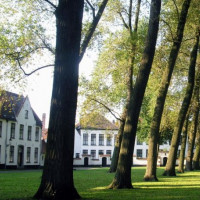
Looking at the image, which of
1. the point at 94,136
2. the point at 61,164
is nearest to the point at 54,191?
the point at 61,164

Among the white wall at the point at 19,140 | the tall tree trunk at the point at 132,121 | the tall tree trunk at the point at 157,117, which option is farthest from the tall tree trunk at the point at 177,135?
the white wall at the point at 19,140

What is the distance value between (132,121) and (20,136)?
41.6m

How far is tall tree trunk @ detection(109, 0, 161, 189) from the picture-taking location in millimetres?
11992

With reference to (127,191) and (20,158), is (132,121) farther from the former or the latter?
(20,158)

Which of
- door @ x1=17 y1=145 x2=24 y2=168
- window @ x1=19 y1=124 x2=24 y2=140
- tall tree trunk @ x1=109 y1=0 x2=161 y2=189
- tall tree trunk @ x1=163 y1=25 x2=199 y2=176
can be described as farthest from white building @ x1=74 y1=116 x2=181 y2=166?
tall tree trunk @ x1=109 y1=0 x2=161 y2=189

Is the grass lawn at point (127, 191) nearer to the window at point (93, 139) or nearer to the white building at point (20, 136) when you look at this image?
the white building at point (20, 136)

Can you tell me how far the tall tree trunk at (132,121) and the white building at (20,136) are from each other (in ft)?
111

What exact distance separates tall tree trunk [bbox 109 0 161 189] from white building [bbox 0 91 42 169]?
33739 millimetres

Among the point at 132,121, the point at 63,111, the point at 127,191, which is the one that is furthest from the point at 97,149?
the point at 63,111

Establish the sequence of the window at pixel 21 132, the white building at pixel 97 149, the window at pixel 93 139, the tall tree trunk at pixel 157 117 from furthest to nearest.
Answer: the window at pixel 93 139
the white building at pixel 97 149
the window at pixel 21 132
the tall tree trunk at pixel 157 117

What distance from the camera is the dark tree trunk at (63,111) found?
8273 mm

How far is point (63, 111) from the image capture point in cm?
853

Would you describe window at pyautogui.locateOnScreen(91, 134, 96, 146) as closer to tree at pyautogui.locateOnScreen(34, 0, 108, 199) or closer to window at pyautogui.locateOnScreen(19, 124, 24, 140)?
window at pyautogui.locateOnScreen(19, 124, 24, 140)

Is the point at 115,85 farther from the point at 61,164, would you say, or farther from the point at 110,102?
the point at 61,164
